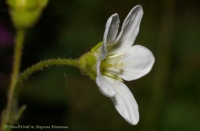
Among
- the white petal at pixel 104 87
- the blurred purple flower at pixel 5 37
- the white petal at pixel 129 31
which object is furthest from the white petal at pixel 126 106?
the blurred purple flower at pixel 5 37

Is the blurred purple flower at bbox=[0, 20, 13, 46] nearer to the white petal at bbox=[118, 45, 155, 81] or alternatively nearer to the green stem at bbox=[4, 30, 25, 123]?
the green stem at bbox=[4, 30, 25, 123]

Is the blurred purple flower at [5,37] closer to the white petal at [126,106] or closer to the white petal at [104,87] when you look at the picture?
the white petal at [126,106]

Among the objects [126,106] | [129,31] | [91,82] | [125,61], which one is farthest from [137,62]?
[91,82]

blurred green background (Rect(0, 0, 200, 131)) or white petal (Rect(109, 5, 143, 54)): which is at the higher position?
blurred green background (Rect(0, 0, 200, 131))

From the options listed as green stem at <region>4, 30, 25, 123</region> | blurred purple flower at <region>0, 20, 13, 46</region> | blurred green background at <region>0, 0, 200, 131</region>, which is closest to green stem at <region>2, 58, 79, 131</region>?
green stem at <region>4, 30, 25, 123</region>

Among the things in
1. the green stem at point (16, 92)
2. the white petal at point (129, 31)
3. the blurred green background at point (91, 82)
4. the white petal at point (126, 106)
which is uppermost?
the blurred green background at point (91, 82)

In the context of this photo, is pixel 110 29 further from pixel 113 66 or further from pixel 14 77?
pixel 14 77

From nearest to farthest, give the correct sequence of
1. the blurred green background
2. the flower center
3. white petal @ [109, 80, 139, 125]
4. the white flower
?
1. white petal @ [109, 80, 139, 125]
2. the white flower
3. the flower center
4. the blurred green background
